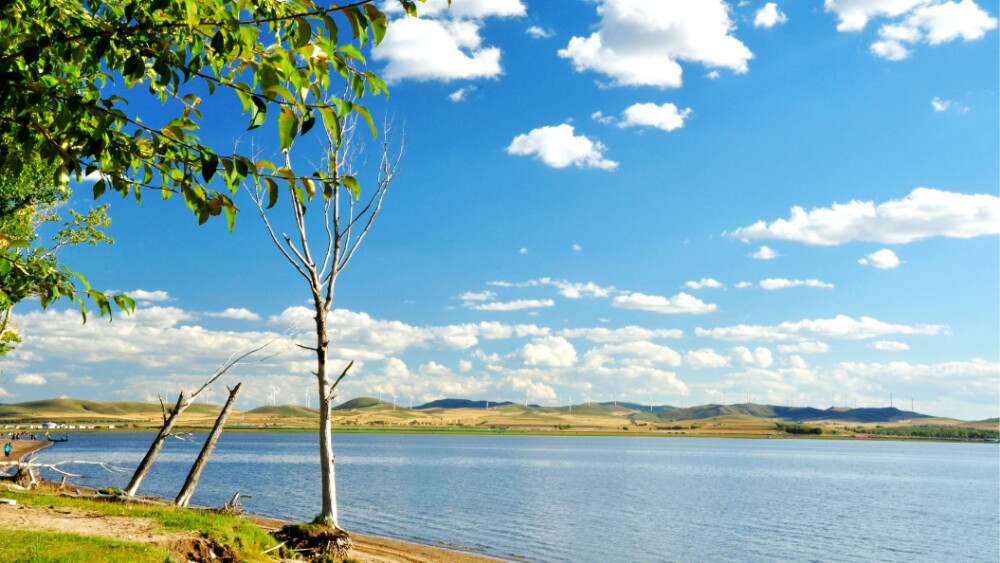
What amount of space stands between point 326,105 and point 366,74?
643mm

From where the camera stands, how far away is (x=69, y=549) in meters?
17.1

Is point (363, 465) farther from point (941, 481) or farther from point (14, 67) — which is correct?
point (14, 67)

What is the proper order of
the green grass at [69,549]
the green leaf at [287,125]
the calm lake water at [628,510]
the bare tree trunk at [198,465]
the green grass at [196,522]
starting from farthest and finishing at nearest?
the calm lake water at [628,510] < the bare tree trunk at [198,465] < the green grass at [196,522] < the green grass at [69,549] < the green leaf at [287,125]

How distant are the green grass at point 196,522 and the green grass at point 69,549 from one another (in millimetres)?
412

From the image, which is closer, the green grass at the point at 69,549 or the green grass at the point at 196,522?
the green grass at the point at 69,549

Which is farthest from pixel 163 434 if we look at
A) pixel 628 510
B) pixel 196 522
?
pixel 628 510

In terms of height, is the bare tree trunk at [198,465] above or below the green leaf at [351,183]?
below

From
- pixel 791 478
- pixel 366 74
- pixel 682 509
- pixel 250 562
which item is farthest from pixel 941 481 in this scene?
pixel 366 74

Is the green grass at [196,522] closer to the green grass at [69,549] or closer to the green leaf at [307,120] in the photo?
the green grass at [69,549]

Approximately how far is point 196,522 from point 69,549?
17.9ft

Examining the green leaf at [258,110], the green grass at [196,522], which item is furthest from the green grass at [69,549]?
the green leaf at [258,110]

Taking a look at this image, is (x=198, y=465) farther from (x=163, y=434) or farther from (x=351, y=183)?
(x=351, y=183)

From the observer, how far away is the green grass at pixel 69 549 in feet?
52.6

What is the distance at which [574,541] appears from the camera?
4950 cm
